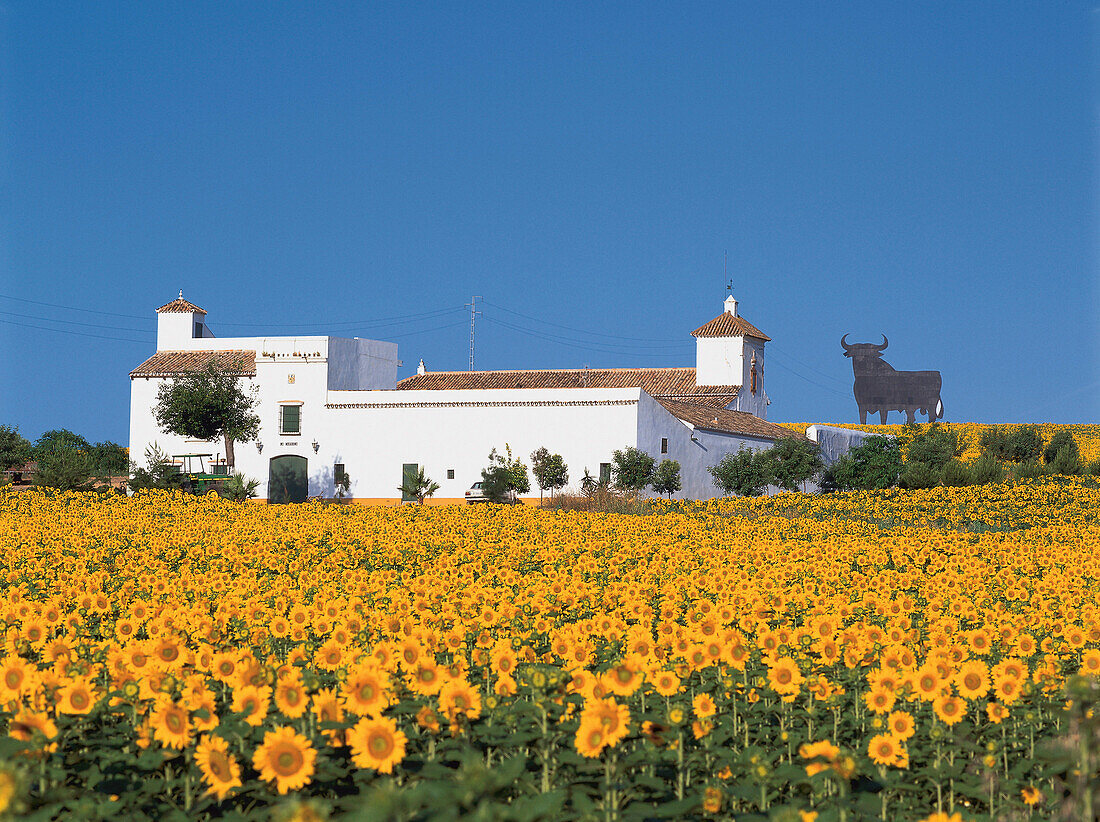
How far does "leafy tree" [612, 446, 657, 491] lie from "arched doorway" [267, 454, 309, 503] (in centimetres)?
1435

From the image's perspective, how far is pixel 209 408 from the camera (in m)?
47.5

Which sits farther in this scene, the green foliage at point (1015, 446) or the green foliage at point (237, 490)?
the green foliage at point (1015, 446)

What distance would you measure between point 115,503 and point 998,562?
62.0 feet

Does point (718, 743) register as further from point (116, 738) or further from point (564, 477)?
point (564, 477)

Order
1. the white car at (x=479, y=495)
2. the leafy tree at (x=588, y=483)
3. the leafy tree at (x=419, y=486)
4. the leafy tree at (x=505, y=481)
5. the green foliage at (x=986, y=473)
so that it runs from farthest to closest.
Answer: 1. the white car at (x=479, y=495)
2. the leafy tree at (x=419, y=486)
3. the leafy tree at (x=505, y=481)
4. the leafy tree at (x=588, y=483)
5. the green foliage at (x=986, y=473)

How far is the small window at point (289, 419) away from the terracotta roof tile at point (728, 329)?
63.9 feet

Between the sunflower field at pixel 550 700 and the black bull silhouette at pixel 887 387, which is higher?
the black bull silhouette at pixel 887 387

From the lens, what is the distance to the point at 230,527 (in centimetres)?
1866

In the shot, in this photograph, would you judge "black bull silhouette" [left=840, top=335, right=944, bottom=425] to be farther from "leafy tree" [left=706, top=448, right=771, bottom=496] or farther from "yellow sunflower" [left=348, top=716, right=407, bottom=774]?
"yellow sunflower" [left=348, top=716, right=407, bottom=774]

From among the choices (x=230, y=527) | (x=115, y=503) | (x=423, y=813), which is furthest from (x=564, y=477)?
(x=423, y=813)

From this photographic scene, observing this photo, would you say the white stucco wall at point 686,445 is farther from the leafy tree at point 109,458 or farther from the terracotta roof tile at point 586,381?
the leafy tree at point 109,458

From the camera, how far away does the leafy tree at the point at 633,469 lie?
41.1 meters

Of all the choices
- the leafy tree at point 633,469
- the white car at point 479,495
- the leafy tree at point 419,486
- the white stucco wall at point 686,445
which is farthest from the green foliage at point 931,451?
the leafy tree at point 419,486

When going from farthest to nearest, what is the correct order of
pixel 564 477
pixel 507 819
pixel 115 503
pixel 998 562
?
1. pixel 564 477
2. pixel 115 503
3. pixel 998 562
4. pixel 507 819
